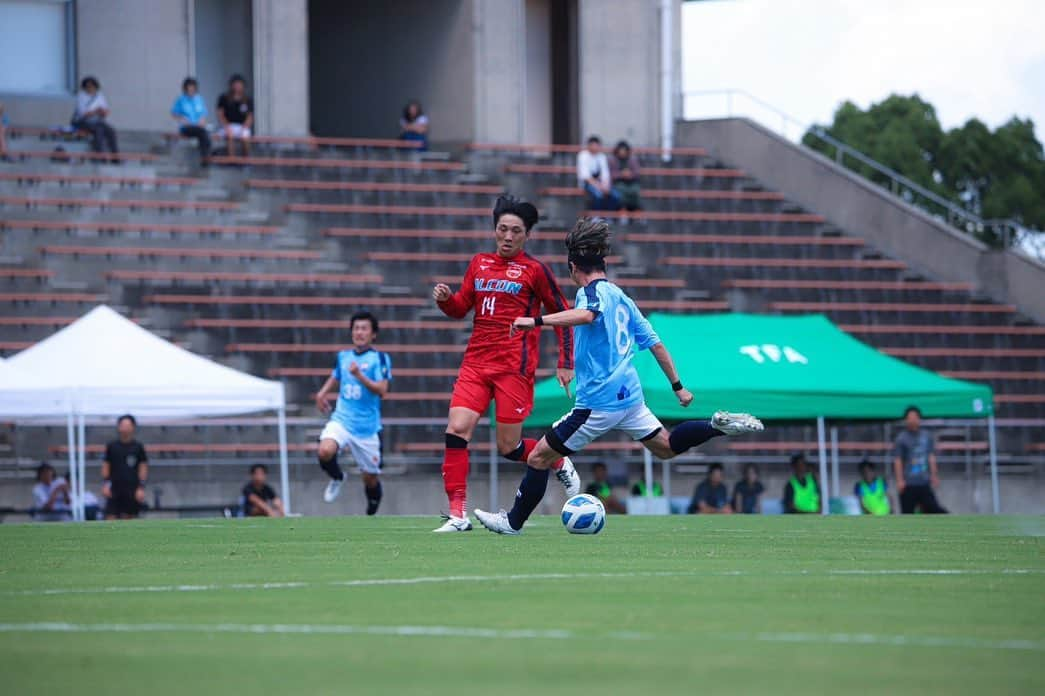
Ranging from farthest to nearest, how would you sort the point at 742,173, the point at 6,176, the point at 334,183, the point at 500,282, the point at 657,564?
1. the point at 742,173
2. the point at 334,183
3. the point at 6,176
4. the point at 500,282
5. the point at 657,564

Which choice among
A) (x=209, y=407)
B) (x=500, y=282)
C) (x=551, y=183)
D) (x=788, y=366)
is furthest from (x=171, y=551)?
(x=551, y=183)

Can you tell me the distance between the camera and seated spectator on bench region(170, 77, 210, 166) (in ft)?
98.8

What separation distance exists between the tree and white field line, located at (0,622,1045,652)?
64.2 m

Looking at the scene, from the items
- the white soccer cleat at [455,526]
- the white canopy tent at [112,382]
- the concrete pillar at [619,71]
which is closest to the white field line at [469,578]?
the white soccer cleat at [455,526]

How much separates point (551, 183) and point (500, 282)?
Result: 20.0 m

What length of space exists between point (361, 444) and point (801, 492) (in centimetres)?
757

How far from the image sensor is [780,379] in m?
21.5

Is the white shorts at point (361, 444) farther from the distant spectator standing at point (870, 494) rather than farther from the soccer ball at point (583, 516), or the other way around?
the distant spectator standing at point (870, 494)

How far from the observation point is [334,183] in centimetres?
3081

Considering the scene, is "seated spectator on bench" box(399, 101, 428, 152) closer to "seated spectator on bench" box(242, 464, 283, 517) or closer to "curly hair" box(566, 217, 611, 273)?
"seated spectator on bench" box(242, 464, 283, 517)

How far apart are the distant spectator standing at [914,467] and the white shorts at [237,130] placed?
13.5m

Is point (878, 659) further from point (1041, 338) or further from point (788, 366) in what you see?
point (1041, 338)

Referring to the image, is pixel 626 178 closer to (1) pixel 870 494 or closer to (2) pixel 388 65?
(2) pixel 388 65

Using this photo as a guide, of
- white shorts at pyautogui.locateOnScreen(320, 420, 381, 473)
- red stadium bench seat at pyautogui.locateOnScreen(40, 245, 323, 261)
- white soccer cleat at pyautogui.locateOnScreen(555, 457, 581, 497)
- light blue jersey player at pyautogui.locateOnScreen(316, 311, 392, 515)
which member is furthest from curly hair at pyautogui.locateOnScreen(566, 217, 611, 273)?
red stadium bench seat at pyautogui.locateOnScreen(40, 245, 323, 261)
